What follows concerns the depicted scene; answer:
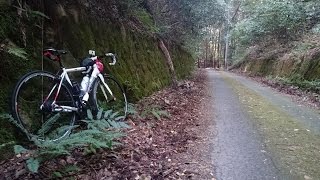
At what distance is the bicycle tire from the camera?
620 centimetres

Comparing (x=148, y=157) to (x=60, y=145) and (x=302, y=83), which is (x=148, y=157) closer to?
(x=60, y=145)

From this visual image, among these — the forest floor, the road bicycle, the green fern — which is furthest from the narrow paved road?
the road bicycle

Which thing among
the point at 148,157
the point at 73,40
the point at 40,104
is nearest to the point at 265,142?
the point at 148,157

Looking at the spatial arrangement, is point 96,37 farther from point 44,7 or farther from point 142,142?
point 142,142

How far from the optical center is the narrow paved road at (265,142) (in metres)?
4.66

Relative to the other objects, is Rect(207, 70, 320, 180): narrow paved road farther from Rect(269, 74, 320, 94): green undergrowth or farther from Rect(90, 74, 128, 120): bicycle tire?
Rect(269, 74, 320, 94): green undergrowth

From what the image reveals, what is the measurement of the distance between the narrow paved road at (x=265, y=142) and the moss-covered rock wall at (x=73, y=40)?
2717mm

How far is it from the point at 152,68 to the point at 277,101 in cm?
468

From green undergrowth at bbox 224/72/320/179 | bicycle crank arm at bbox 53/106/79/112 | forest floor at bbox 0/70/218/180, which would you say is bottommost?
green undergrowth at bbox 224/72/320/179

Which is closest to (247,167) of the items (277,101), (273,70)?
(277,101)

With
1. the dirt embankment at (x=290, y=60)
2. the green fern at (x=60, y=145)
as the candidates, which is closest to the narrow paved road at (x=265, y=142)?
the green fern at (x=60, y=145)

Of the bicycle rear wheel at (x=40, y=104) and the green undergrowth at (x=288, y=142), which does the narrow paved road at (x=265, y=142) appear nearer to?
the green undergrowth at (x=288, y=142)

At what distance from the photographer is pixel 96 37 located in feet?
25.8

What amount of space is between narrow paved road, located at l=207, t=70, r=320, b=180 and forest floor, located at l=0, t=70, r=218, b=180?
1.13 feet
